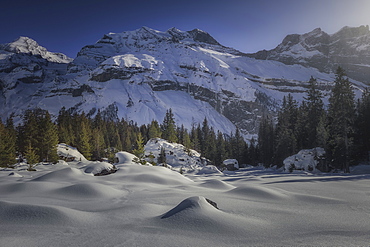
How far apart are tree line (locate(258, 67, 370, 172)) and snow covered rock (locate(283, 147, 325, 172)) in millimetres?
939

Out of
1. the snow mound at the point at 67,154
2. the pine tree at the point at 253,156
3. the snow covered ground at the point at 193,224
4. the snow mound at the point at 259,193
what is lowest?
the pine tree at the point at 253,156

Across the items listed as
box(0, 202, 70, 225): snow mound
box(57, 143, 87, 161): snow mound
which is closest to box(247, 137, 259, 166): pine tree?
box(57, 143, 87, 161): snow mound

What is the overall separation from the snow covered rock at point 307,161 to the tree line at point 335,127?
3.08ft

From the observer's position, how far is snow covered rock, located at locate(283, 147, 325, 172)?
80.3ft

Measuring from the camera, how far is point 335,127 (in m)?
21.5

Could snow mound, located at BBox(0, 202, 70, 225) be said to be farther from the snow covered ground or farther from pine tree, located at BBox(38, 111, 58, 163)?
pine tree, located at BBox(38, 111, 58, 163)

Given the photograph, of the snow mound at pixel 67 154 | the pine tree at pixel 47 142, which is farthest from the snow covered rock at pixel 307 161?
the pine tree at pixel 47 142

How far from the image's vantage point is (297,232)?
3217 mm

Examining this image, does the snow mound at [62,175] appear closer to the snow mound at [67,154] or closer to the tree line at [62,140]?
the tree line at [62,140]

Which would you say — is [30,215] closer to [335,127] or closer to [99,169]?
[99,169]

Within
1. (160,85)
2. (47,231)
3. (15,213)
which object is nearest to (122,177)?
(15,213)

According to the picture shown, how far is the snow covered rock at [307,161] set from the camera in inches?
963

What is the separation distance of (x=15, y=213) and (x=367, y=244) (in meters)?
6.30

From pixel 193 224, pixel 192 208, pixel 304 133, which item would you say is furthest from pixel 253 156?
pixel 193 224
